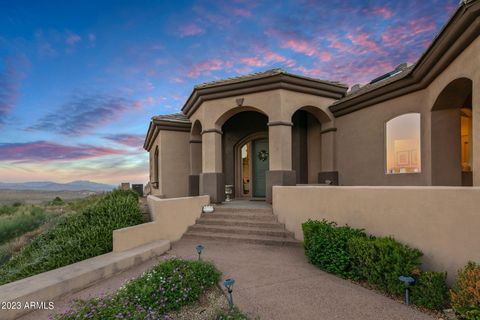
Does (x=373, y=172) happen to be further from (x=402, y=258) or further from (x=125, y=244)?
(x=125, y=244)

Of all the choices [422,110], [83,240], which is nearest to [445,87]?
[422,110]

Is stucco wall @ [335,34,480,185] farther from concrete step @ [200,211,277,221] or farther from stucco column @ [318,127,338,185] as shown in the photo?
concrete step @ [200,211,277,221]

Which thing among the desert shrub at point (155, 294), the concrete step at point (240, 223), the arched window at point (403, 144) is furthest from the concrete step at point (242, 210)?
the arched window at point (403, 144)

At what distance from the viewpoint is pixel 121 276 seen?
4508 millimetres

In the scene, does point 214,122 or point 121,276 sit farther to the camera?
point 214,122

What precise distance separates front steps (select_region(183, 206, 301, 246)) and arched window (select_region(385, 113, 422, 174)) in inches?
179

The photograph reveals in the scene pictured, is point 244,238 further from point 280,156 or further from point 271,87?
point 271,87

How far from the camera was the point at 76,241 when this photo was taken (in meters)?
5.29

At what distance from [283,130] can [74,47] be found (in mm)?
9371

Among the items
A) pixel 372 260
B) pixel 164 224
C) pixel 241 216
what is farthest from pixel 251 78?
pixel 372 260

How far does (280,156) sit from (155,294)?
236 inches

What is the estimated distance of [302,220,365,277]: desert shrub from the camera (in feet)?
13.6

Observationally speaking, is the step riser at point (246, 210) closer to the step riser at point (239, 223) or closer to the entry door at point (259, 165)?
the step riser at point (239, 223)

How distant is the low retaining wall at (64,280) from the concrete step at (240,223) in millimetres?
2055
